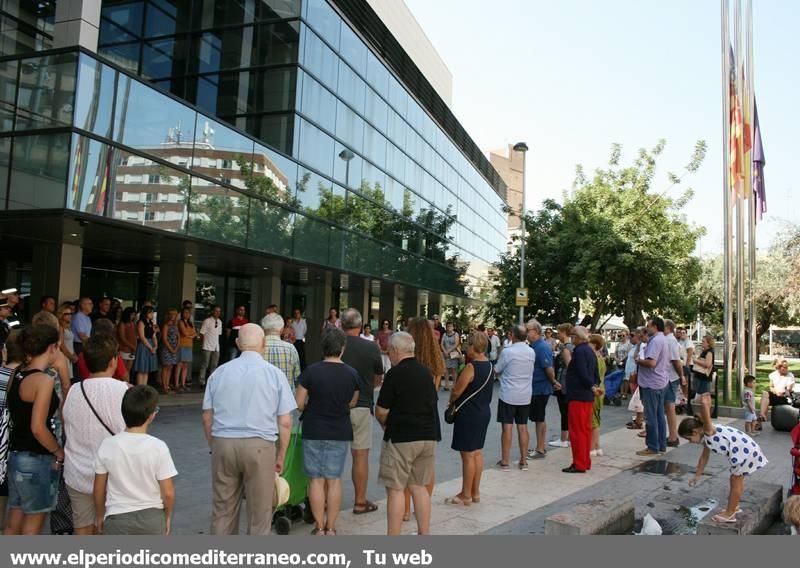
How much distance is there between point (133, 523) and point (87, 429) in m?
0.82

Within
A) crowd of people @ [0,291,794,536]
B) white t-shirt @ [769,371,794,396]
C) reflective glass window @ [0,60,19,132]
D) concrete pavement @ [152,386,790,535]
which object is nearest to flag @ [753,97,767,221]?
white t-shirt @ [769,371,794,396]

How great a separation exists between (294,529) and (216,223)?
8.68m

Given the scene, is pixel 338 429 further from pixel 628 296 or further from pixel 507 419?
pixel 628 296

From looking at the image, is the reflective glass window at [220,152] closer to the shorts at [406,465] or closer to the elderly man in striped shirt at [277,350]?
the elderly man in striped shirt at [277,350]

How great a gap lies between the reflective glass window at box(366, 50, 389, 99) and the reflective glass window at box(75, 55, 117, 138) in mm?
11633

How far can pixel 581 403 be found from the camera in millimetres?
7945

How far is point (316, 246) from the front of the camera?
54.7 feet

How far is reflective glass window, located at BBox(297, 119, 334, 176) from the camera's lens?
16578 millimetres

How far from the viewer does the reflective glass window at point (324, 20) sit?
1675cm

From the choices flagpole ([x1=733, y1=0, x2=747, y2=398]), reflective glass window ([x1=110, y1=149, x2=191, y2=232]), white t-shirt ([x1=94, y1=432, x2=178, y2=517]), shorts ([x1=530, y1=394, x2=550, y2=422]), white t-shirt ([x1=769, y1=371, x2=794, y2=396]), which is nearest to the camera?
white t-shirt ([x1=94, y1=432, x2=178, y2=517])

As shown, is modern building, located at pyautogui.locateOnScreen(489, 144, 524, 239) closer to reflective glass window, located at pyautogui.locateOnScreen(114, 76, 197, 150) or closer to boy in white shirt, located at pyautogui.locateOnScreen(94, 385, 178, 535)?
reflective glass window, located at pyautogui.locateOnScreen(114, 76, 197, 150)

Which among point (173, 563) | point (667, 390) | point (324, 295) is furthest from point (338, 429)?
point (324, 295)

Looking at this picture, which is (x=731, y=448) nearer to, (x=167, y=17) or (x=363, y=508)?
(x=363, y=508)

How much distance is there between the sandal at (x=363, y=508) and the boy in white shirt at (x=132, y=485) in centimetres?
255
